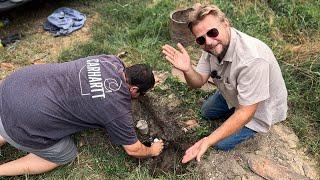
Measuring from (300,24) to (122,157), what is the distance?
3090 mm

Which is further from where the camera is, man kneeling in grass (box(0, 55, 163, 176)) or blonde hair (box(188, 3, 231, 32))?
man kneeling in grass (box(0, 55, 163, 176))

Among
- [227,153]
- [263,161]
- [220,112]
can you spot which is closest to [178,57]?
[220,112]

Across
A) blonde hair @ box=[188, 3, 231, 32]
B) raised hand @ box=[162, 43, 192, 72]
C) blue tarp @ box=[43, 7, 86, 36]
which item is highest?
blonde hair @ box=[188, 3, 231, 32]

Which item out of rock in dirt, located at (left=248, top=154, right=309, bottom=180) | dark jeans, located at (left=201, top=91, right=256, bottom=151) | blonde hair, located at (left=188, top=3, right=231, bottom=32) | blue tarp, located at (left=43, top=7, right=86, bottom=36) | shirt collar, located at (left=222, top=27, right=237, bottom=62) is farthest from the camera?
blue tarp, located at (left=43, top=7, right=86, bottom=36)

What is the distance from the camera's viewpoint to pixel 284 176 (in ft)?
11.4

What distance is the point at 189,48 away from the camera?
4984mm

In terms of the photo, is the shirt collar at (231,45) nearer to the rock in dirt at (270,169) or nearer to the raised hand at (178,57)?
the raised hand at (178,57)

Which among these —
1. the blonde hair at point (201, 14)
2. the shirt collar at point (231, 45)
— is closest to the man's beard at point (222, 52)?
the shirt collar at point (231, 45)

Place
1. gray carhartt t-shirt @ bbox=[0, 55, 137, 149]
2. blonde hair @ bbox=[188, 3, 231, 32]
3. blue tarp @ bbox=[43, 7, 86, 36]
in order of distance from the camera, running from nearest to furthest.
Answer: blonde hair @ bbox=[188, 3, 231, 32], gray carhartt t-shirt @ bbox=[0, 55, 137, 149], blue tarp @ bbox=[43, 7, 86, 36]

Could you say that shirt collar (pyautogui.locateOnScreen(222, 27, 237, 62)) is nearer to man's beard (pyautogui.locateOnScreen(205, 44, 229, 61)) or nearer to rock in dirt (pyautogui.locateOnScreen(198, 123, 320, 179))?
man's beard (pyautogui.locateOnScreen(205, 44, 229, 61))

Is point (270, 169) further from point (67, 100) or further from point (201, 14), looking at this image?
point (67, 100)

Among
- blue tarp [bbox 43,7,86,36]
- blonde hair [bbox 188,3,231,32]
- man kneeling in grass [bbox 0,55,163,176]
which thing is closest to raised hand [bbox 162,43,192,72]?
man kneeling in grass [bbox 0,55,163,176]

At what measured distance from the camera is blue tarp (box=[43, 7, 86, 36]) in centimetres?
529

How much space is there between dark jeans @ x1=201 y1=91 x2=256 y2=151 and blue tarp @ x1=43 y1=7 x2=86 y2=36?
227 centimetres
